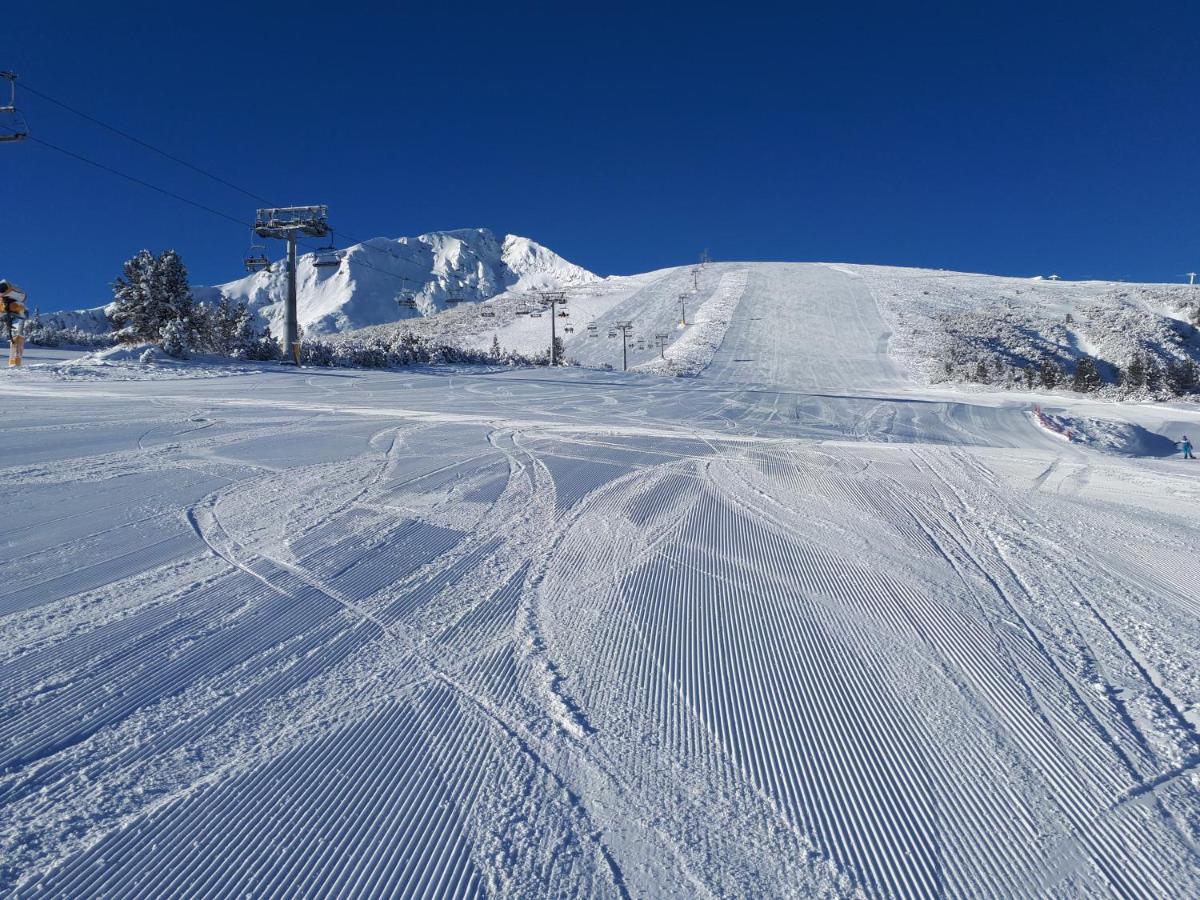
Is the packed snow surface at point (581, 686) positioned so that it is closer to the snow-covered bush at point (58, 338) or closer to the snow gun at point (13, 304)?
the snow gun at point (13, 304)

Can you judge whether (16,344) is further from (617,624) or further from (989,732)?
(989,732)

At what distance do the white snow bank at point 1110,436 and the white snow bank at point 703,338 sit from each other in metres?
25.7

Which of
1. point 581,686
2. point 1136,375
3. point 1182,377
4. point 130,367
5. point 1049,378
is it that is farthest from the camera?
point 1182,377

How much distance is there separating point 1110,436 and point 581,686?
15125 millimetres

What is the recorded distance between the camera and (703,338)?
54844mm

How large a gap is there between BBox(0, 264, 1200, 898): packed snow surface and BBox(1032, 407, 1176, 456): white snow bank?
21.3 feet

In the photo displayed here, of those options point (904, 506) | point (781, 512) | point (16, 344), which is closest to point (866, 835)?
point (781, 512)

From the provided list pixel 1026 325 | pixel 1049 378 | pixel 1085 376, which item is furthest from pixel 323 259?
pixel 1026 325

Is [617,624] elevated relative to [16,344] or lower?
lower

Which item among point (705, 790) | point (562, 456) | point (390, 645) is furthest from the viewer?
point (562, 456)

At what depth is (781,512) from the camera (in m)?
6.03

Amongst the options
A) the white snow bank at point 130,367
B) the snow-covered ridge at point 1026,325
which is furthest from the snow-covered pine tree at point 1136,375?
the white snow bank at point 130,367

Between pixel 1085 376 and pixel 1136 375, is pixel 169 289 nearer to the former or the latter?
pixel 1085 376

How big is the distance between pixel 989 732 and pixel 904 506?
4293 mm
